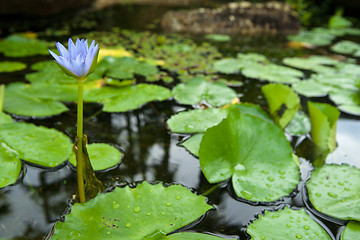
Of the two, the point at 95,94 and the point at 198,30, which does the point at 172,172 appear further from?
the point at 198,30

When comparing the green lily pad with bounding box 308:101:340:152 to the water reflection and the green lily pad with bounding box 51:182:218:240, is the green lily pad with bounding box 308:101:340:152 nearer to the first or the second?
the water reflection

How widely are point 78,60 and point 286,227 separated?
0.61 metres

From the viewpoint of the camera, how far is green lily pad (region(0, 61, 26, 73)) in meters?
1.69

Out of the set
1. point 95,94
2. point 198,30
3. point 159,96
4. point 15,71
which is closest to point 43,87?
point 95,94

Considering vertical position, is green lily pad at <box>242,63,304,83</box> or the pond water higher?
green lily pad at <box>242,63,304,83</box>

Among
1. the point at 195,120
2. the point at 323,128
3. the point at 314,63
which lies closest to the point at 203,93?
the point at 195,120

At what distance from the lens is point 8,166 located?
0.87 metres

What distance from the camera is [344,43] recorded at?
9.03 ft

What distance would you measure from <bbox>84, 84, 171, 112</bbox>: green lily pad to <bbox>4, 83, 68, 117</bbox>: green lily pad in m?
0.14

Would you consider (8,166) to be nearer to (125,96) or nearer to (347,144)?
(125,96)

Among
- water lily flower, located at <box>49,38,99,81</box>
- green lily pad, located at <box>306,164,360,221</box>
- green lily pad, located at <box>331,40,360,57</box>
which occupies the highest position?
water lily flower, located at <box>49,38,99,81</box>

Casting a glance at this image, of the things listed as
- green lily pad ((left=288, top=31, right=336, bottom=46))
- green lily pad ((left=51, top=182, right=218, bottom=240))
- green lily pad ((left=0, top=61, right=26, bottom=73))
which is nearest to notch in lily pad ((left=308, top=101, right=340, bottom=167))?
green lily pad ((left=51, top=182, right=218, bottom=240))

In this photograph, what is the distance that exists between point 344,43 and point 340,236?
2.50 meters

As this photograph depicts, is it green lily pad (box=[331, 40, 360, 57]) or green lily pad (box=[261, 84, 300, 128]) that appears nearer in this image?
green lily pad (box=[261, 84, 300, 128])
